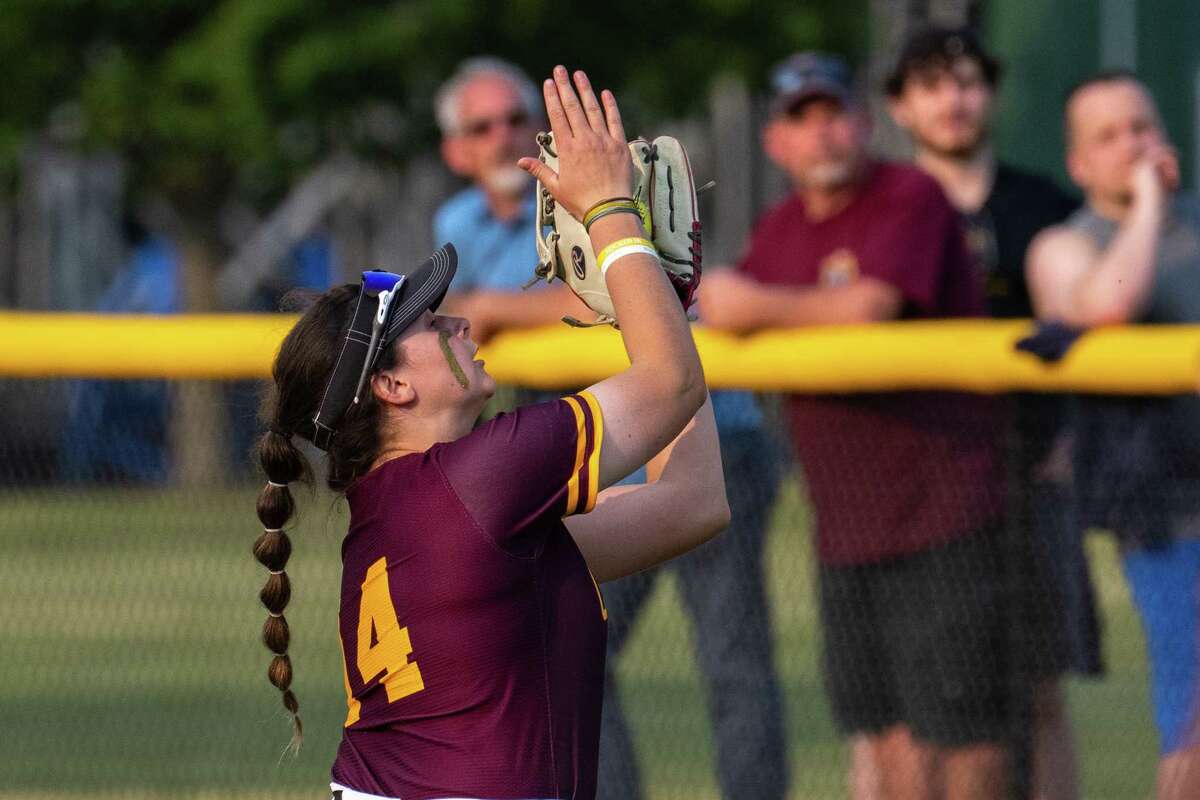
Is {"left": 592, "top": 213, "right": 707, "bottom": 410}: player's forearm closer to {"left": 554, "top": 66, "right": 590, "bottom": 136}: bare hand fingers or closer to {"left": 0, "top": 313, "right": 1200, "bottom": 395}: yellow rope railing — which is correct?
{"left": 554, "top": 66, "right": 590, "bottom": 136}: bare hand fingers

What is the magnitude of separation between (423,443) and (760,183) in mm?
5809

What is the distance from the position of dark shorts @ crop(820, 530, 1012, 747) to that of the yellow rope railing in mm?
426

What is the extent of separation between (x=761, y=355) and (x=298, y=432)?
1.96 metres

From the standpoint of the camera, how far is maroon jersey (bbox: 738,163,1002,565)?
190 inches

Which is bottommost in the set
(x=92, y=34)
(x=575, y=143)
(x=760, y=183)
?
(x=575, y=143)

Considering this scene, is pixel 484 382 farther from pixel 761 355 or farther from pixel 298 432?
pixel 761 355

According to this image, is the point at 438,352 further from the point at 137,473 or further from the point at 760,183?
the point at 760,183

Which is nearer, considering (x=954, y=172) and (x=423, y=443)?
(x=423, y=443)

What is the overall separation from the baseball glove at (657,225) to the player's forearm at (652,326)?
144 mm

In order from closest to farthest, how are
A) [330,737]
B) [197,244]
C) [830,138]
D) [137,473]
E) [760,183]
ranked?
[830,138] < [137,473] < [330,737] < [760,183] < [197,244]

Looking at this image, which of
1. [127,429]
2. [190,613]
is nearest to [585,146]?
[190,613]

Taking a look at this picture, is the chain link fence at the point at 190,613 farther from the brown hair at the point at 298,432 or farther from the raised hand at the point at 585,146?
the raised hand at the point at 585,146

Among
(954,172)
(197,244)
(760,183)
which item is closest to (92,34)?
(197,244)

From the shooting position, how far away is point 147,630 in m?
6.02
